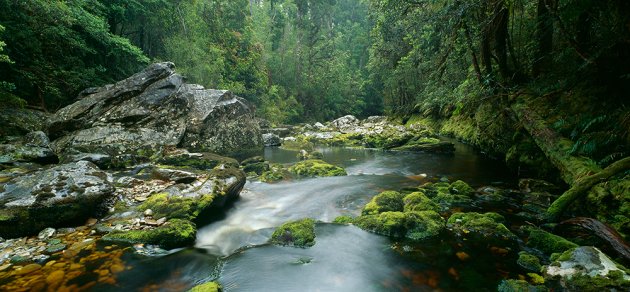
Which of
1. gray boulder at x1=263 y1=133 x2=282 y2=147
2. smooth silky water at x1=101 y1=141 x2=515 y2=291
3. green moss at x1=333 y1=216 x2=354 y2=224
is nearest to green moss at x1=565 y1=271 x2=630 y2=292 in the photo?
smooth silky water at x1=101 y1=141 x2=515 y2=291

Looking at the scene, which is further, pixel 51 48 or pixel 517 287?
pixel 51 48

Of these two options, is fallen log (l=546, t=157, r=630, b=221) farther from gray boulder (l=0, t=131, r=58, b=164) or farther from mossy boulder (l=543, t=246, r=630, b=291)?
gray boulder (l=0, t=131, r=58, b=164)

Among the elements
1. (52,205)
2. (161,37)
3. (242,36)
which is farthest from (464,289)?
(242,36)

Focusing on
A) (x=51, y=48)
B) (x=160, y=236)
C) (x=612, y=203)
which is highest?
(x=51, y=48)

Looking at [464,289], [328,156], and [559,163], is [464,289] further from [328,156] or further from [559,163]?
[328,156]

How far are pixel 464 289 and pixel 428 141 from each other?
13610 millimetres

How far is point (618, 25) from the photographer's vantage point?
5.63 m

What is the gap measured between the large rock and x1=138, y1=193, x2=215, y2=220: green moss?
5.55 meters

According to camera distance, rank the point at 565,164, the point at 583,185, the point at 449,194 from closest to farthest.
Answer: the point at 583,185, the point at 565,164, the point at 449,194

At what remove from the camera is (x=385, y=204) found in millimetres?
Answer: 7023

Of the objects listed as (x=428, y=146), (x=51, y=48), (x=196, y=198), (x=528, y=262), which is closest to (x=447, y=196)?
(x=528, y=262)

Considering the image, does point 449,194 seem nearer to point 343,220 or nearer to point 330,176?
point 343,220

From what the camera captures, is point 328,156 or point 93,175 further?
point 328,156

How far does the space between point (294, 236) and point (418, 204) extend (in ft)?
9.42
